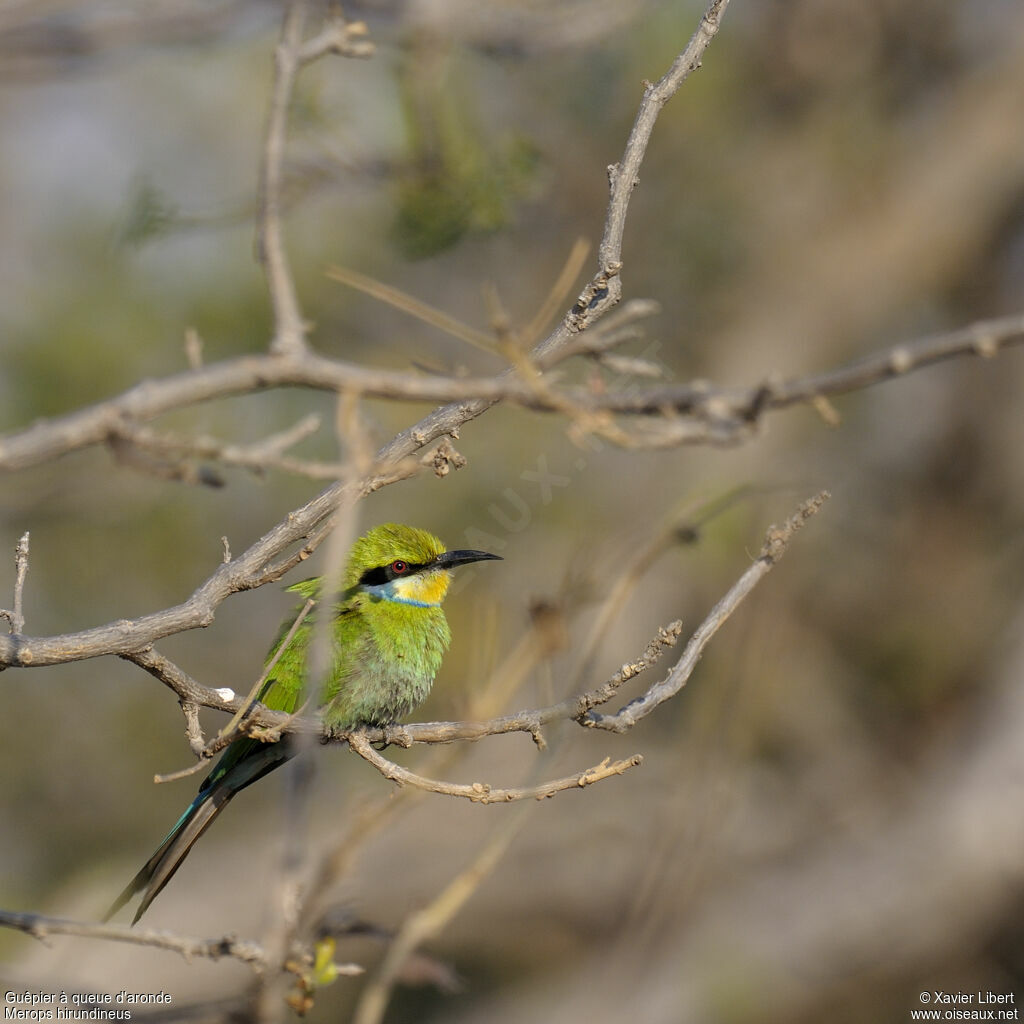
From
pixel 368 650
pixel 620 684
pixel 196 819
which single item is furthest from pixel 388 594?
pixel 620 684

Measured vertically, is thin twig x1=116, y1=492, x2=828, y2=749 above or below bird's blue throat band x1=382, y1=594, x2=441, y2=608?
below

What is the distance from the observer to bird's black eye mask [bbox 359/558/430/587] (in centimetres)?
333

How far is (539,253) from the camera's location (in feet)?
24.8

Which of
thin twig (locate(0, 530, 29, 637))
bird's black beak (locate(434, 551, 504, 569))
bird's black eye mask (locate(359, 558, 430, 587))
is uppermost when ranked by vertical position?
bird's black beak (locate(434, 551, 504, 569))

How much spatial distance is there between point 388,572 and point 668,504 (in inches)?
96.0

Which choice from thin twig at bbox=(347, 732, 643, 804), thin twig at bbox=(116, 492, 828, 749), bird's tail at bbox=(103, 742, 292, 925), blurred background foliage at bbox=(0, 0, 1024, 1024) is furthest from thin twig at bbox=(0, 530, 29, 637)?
blurred background foliage at bbox=(0, 0, 1024, 1024)

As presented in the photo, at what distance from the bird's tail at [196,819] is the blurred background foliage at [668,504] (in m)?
2.36

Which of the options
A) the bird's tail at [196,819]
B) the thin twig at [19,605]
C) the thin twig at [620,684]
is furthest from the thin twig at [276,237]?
the bird's tail at [196,819]

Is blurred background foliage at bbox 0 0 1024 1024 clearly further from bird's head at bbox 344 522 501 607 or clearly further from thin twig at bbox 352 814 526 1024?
thin twig at bbox 352 814 526 1024

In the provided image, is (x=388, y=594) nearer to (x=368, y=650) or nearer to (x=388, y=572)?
(x=388, y=572)

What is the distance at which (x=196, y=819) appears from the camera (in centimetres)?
288

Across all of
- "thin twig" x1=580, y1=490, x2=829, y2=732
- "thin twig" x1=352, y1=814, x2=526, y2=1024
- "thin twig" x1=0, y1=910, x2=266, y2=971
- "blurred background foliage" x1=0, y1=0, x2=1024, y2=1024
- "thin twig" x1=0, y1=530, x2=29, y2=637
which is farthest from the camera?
"blurred background foliage" x1=0, y1=0, x2=1024, y2=1024

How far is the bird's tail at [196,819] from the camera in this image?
8.76 ft

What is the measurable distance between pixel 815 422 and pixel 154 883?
242 inches
